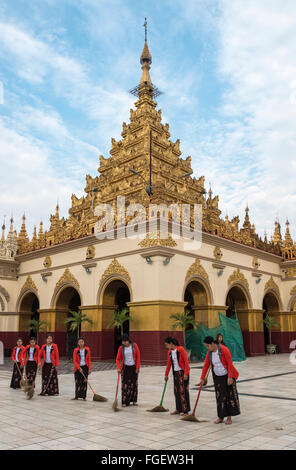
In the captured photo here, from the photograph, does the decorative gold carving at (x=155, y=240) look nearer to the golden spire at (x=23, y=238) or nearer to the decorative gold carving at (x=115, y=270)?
the decorative gold carving at (x=115, y=270)

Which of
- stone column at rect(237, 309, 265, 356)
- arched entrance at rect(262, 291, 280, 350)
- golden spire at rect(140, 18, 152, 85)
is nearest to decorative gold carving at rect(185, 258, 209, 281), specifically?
stone column at rect(237, 309, 265, 356)

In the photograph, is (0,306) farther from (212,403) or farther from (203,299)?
(212,403)

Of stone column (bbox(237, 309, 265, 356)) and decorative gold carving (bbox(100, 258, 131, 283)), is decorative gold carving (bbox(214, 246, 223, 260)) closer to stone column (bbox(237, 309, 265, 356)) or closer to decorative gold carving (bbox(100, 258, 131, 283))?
A: stone column (bbox(237, 309, 265, 356))

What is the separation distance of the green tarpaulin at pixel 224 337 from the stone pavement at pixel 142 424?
6.12 metres

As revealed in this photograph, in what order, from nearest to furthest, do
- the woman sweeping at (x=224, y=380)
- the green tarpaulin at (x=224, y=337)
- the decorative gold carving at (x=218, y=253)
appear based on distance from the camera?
the woman sweeping at (x=224, y=380) < the green tarpaulin at (x=224, y=337) < the decorative gold carving at (x=218, y=253)

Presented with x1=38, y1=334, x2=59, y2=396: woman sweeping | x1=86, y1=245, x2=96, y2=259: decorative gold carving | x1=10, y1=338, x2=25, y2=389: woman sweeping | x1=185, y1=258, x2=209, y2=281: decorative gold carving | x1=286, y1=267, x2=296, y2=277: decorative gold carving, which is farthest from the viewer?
→ x1=286, y1=267, x2=296, y2=277: decorative gold carving

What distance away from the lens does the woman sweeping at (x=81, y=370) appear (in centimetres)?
921

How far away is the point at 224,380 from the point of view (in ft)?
22.7

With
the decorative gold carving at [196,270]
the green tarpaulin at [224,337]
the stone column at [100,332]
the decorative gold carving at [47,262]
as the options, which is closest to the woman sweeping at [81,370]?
the green tarpaulin at [224,337]

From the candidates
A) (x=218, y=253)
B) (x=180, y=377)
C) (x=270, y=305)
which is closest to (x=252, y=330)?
(x=270, y=305)

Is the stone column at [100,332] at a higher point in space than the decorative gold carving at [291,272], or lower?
lower

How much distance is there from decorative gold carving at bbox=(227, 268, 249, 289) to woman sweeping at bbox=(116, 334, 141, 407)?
1291 centimetres

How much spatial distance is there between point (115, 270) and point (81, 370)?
9.31m

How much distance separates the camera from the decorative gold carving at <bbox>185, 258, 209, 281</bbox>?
60.1 feet
